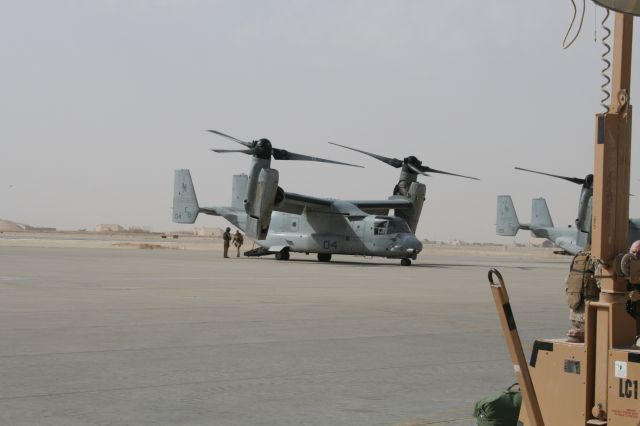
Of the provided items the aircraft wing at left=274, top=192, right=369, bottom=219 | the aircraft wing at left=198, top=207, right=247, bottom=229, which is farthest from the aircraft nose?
the aircraft wing at left=198, top=207, right=247, bottom=229

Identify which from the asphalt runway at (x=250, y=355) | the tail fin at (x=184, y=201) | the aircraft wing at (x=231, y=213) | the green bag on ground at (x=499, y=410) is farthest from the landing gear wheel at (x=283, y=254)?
the green bag on ground at (x=499, y=410)

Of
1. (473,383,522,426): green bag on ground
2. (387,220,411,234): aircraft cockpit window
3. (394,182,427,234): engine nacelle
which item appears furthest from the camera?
(394,182,427,234): engine nacelle

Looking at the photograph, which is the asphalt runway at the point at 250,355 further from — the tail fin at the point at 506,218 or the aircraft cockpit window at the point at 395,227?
the tail fin at the point at 506,218

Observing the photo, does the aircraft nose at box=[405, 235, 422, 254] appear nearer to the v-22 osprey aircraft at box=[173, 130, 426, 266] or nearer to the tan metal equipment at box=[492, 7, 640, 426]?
the v-22 osprey aircraft at box=[173, 130, 426, 266]

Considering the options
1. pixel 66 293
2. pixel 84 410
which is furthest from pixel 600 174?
pixel 66 293

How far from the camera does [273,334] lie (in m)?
12.5

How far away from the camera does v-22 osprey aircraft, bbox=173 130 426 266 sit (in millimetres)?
38688

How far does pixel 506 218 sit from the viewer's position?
60.9m

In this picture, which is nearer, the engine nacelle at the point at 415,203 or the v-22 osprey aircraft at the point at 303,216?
the v-22 osprey aircraft at the point at 303,216

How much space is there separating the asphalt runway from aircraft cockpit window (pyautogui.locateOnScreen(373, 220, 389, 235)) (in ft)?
71.4

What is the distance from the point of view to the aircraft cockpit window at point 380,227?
140ft

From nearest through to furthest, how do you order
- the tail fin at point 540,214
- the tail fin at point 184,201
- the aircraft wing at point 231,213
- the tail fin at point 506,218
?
the aircraft wing at point 231,213
the tail fin at point 184,201
the tail fin at point 540,214
the tail fin at point 506,218

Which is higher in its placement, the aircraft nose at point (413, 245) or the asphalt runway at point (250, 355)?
the aircraft nose at point (413, 245)

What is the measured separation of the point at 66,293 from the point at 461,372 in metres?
12.0
